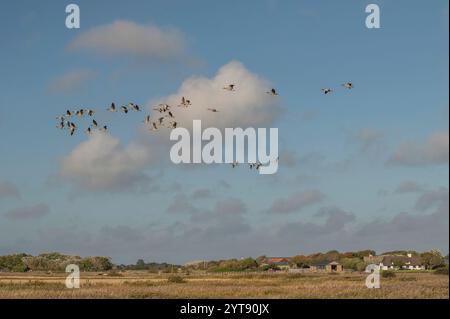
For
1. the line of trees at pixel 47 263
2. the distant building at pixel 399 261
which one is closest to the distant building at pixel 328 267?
the distant building at pixel 399 261

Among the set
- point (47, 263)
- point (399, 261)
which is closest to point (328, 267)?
point (399, 261)

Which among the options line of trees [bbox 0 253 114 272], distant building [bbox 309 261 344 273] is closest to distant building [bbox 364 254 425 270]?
distant building [bbox 309 261 344 273]

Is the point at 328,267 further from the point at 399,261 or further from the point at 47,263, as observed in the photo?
the point at 47,263

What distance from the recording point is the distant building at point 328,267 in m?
151

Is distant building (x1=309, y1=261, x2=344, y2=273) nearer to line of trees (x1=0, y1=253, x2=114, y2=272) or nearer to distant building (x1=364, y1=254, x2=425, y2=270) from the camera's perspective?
distant building (x1=364, y1=254, x2=425, y2=270)

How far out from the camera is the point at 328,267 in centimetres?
15562

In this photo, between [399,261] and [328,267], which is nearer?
[328,267]

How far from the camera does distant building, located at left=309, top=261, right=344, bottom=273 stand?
15136 cm

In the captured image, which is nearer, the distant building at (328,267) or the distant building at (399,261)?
the distant building at (328,267)

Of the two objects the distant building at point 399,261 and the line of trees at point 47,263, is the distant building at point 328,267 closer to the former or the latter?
the distant building at point 399,261

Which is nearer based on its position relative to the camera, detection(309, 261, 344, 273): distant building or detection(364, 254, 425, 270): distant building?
detection(309, 261, 344, 273): distant building
